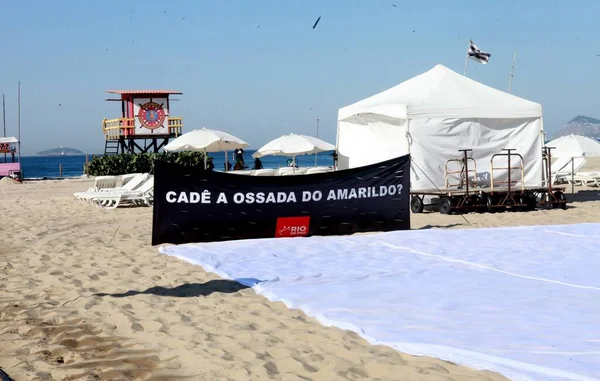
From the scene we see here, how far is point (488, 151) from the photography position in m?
16.6

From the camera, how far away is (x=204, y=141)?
78.4 feet

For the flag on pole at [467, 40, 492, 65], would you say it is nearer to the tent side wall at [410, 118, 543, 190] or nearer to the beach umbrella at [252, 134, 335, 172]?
the tent side wall at [410, 118, 543, 190]

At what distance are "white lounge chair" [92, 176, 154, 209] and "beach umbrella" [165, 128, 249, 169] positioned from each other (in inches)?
209

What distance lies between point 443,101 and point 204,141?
9951 millimetres

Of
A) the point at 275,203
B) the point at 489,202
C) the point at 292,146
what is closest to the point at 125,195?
the point at 275,203

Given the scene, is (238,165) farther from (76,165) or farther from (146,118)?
(76,165)

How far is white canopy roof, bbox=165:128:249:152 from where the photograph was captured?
23.7 m

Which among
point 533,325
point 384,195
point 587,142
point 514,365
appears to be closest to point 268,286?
point 533,325

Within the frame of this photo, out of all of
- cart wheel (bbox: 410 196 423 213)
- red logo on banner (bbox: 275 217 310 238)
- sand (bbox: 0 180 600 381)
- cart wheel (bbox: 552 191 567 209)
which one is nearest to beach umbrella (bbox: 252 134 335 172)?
cart wheel (bbox: 410 196 423 213)

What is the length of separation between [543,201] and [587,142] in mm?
10422

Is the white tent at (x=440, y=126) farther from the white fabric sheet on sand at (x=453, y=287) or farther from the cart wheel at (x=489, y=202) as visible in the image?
the white fabric sheet on sand at (x=453, y=287)

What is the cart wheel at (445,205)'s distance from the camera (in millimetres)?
14875

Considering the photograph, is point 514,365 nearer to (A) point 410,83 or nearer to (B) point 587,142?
(A) point 410,83

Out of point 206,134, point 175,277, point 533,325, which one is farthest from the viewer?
point 206,134
